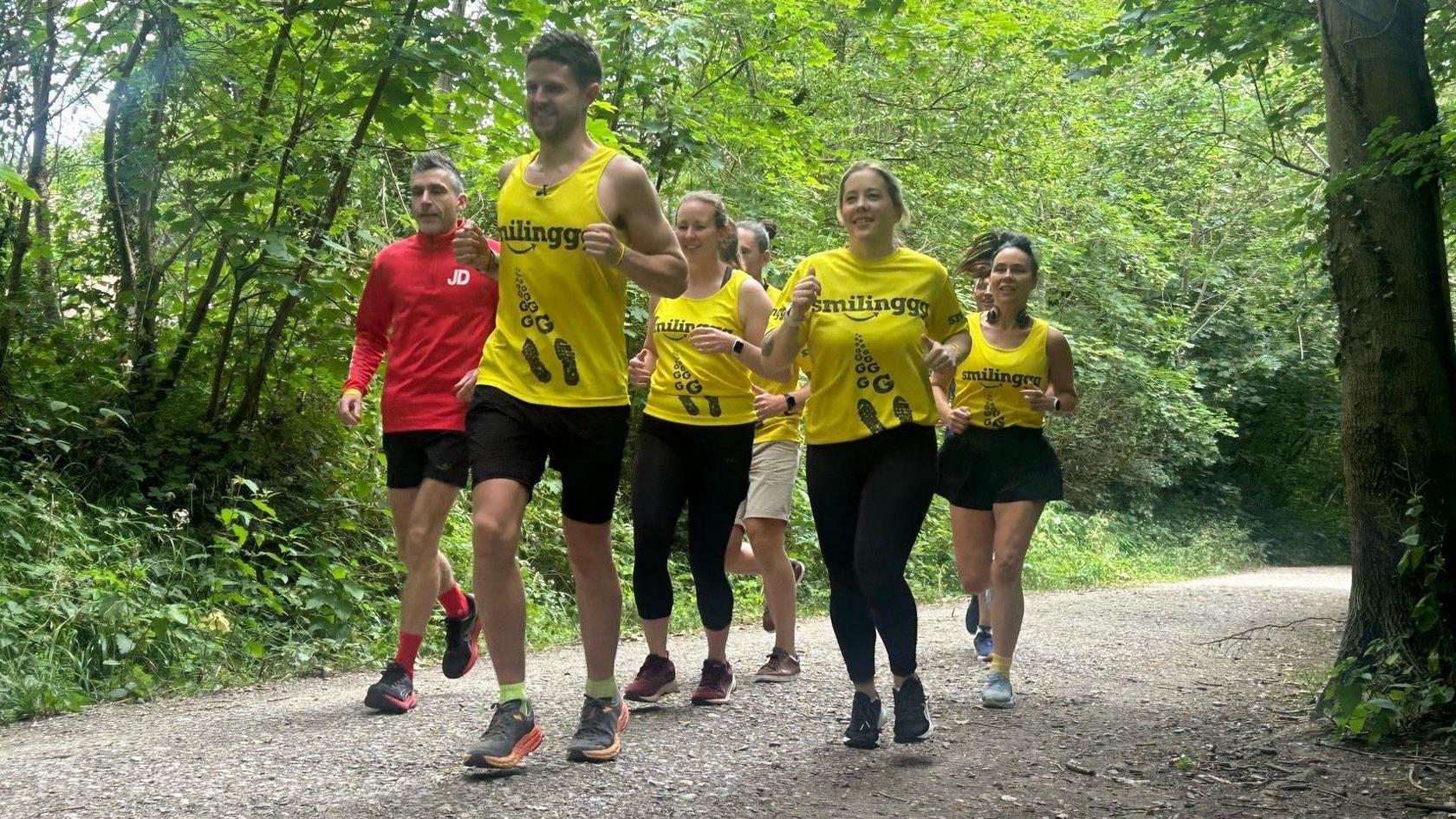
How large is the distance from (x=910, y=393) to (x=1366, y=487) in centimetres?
221

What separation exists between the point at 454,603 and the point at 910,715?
7.79 feet

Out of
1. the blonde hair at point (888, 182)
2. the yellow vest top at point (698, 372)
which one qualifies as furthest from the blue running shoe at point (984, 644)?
the blonde hair at point (888, 182)

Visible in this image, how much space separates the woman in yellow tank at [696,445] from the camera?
20.0ft

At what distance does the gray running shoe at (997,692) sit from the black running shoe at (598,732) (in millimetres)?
2095

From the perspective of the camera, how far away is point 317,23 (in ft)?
26.5

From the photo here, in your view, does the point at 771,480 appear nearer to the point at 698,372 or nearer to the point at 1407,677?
the point at 698,372

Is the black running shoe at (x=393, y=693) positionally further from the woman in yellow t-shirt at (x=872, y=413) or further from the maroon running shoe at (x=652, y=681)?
the woman in yellow t-shirt at (x=872, y=413)

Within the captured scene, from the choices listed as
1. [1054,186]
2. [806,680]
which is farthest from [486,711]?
[1054,186]

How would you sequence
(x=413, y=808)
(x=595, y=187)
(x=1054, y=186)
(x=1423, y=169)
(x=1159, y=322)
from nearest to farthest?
1. (x=413, y=808)
2. (x=595, y=187)
3. (x=1423, y=169)
4. (x=1054, y=186)
5. (x=1159, y=322)

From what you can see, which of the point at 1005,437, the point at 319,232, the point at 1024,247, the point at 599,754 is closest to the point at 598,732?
the point at 599,754

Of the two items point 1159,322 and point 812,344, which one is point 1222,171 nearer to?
point 1159,322

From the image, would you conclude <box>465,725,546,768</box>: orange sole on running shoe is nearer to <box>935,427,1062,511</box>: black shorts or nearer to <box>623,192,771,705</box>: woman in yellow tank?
<box>623,192,771,705</box>: woman in yellow tank

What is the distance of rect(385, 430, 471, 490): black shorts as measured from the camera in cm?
586

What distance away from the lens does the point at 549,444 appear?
470cm
